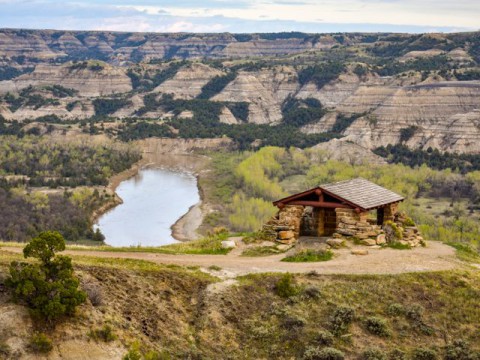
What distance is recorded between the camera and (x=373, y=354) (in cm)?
2469

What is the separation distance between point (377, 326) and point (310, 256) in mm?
6495

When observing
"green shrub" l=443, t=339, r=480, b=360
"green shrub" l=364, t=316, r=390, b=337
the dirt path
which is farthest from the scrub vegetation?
"green shrub" l=443, t=339, r=480, b=360

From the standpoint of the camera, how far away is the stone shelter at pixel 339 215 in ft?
115

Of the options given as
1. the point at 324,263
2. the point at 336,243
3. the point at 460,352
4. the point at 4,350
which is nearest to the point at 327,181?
the point at 336,243

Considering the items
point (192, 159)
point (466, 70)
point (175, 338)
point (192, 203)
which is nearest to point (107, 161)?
point (192, 159)

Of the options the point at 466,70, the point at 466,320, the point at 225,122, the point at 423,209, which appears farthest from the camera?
the point at 225,122

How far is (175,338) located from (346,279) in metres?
7.64

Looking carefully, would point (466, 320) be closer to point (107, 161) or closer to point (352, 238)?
point (352, 238)

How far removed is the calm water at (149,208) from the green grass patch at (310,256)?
43782 mm

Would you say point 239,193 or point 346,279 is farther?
point 239,193

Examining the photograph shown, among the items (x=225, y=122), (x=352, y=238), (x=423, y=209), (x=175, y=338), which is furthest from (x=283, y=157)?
(x=175, y=338)

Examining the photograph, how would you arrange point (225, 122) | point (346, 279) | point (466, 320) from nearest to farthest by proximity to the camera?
point (466, 320), point (346, 279), point (225, 122)

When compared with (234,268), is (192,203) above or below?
below

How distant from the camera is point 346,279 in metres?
29.4
